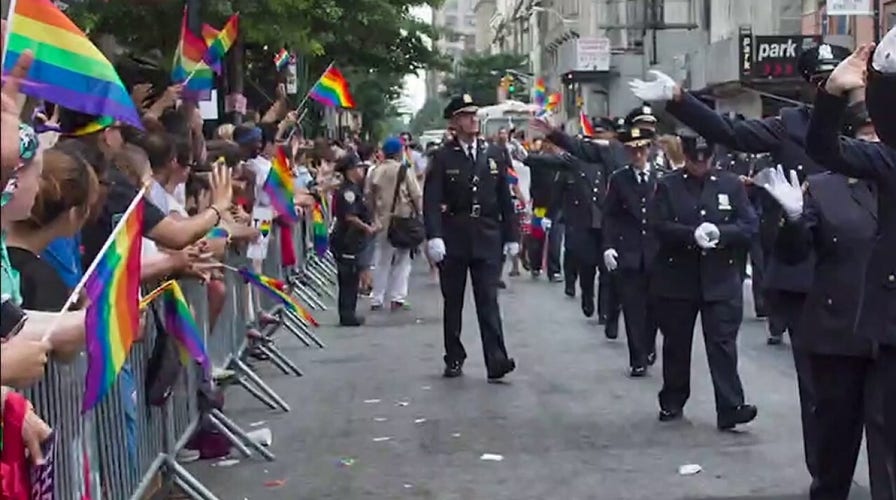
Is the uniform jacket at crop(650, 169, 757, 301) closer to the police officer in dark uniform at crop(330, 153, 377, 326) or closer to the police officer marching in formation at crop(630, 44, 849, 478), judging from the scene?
the police officer marching in formation at crop(630, 44, 849, 478)

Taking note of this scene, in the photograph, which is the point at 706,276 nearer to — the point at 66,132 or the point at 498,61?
the point at 66,132

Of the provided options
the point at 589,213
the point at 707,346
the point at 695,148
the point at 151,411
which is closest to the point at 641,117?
the point at 695,148

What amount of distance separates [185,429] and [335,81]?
826 centimetres

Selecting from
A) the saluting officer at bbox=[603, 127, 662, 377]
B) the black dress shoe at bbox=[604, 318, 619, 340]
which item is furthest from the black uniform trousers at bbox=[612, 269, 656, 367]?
the black dress shoe at bbox=[604, 318, 619, 340]

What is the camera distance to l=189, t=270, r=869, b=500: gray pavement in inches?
325

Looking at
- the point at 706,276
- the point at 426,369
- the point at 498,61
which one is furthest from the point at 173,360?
the point at 498,61

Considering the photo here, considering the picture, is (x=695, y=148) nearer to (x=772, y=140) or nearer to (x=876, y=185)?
(x=772, y=140)

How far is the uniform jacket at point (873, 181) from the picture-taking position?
5.64m

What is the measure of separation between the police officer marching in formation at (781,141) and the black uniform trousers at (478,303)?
3.48 meters

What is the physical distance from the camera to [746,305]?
16.8m

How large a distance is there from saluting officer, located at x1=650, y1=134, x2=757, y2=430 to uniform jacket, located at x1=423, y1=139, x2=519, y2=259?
2240mm

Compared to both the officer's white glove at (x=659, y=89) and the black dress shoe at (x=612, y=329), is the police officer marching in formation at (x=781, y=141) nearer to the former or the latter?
the officer's white glove at (x=659, y=89)

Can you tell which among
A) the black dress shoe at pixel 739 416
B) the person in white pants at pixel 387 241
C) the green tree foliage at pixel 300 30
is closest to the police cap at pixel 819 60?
the black dress shoe at pixel 739 416

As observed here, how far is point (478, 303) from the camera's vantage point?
11828mm
